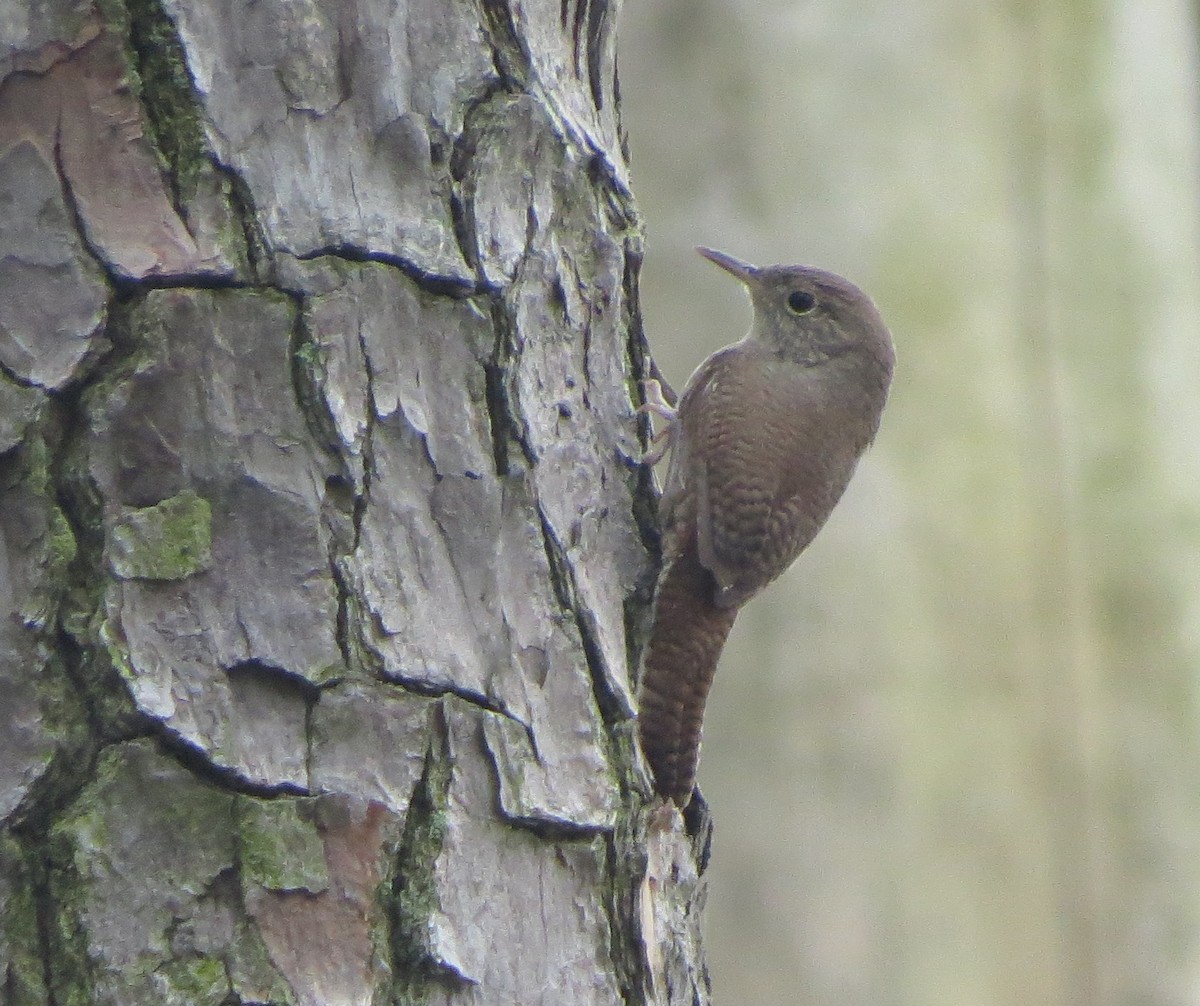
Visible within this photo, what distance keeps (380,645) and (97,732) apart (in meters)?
0.33

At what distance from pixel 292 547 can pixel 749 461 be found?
154cm

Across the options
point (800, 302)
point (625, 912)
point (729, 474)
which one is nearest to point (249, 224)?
point (625, 912)

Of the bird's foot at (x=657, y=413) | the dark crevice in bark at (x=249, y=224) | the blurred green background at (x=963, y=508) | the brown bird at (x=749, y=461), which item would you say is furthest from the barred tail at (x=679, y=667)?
the blurred green background at (x=963, y=508)

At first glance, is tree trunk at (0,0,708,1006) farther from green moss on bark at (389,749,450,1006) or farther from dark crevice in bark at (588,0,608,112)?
dark crevice in bark at (588,0,608,112)

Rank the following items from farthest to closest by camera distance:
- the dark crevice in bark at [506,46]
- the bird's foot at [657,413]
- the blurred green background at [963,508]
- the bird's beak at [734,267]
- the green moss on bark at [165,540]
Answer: the blurred green background at [963,508] → the bird's beak at [734,267] → the bird's foot at [657,413] → the dark crevice in bark at [506,46] → the green moss on bark at [165,540]

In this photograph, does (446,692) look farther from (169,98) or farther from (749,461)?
(749,461)

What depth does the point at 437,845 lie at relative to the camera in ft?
6.42

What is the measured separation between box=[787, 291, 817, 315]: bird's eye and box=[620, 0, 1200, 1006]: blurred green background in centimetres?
89

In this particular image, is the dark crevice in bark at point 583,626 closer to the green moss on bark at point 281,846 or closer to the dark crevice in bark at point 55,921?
the green moss on bark at point 281,846

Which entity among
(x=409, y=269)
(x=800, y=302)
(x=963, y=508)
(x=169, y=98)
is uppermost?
(x=169, y=98)

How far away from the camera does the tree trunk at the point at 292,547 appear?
1.82m

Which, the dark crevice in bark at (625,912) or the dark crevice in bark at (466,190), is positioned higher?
the dark crevice in bark at (466,190)

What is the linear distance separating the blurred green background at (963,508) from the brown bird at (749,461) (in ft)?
3.23

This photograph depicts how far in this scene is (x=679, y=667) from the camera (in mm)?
2754
